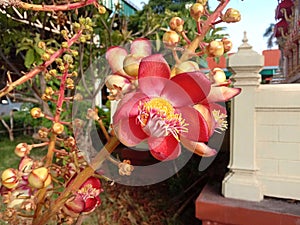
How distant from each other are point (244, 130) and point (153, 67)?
158 cm

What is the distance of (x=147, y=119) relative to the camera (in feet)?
0.69

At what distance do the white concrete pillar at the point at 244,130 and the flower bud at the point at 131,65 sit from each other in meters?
1.46

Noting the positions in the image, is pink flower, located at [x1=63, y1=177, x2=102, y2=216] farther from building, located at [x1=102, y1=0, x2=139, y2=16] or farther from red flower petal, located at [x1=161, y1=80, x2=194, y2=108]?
building, located at [x1=102, y1=0, x2=139, y2=16]

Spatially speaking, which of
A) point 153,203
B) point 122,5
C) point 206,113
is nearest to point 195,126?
point 206,113

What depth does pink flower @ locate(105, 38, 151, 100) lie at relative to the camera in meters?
0.22

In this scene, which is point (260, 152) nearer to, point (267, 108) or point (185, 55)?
point (267, 108)

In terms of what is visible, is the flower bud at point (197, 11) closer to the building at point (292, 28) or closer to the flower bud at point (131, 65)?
the flower bud at point (131, 65)

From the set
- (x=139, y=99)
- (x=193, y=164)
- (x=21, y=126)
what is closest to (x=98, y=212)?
(x=193, y=164)

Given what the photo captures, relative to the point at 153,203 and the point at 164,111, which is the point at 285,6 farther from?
the point at 164,111

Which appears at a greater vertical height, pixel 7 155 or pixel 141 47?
pixel 141 47

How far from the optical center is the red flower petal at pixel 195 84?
0.20 metres

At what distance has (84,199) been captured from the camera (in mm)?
280

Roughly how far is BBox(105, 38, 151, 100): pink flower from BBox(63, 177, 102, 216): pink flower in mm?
103

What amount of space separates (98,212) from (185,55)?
89.6 inches
